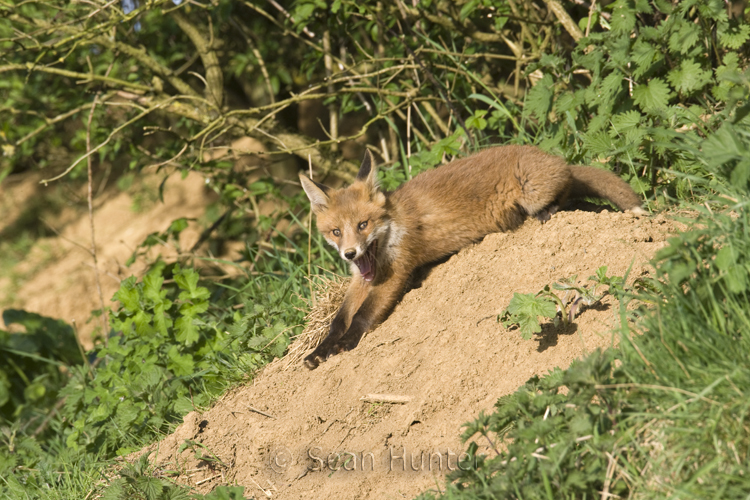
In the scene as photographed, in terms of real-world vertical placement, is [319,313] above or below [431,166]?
below

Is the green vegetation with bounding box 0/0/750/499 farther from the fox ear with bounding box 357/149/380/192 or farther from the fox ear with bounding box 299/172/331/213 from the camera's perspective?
the fox ear with bounding box 357/149/380/192

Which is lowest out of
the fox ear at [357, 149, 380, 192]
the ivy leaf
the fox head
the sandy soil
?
the sandy soil

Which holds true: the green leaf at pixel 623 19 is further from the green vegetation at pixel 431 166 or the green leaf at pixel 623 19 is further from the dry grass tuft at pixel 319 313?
the dry grass tuft at pixel 319 313

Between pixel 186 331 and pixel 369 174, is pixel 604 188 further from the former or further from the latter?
pixel 186 331

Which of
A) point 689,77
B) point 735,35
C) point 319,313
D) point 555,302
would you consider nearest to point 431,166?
point 319,313

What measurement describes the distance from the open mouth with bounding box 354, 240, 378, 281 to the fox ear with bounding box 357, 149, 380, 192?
0.43m

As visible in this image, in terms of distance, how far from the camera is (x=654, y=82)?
4.05 metres

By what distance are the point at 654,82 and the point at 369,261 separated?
224cm

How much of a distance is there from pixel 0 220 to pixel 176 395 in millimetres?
7410

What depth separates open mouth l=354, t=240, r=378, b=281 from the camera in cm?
430

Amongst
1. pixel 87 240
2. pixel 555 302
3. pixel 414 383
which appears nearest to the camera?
pixel 555 302

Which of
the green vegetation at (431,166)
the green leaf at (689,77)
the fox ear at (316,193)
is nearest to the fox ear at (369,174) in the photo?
the fox ear at (316,193)

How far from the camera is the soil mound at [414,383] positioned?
9.74ft

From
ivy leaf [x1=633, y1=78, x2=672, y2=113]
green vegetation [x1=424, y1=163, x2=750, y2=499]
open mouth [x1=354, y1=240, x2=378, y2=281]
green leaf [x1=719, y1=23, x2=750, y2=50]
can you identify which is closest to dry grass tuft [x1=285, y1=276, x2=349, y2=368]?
A: open mouth [x1=354, y1=240, x2=378, y2=281]
